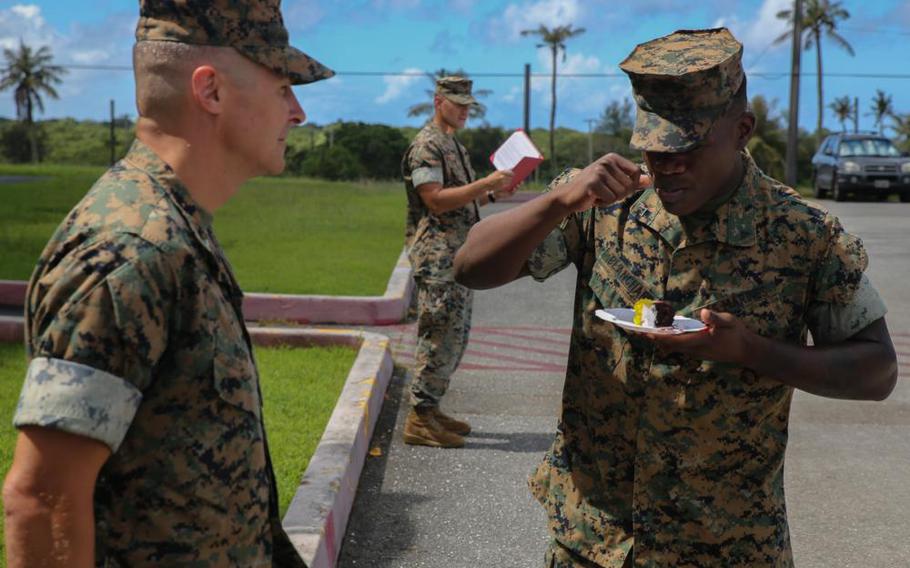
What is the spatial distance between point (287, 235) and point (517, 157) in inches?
485

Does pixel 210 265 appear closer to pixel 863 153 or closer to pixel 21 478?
pixel 21 478

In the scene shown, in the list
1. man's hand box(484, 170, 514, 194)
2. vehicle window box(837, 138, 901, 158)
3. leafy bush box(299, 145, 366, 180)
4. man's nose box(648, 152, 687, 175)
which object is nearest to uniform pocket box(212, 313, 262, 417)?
man's nose box(648, 152, 687, 175)

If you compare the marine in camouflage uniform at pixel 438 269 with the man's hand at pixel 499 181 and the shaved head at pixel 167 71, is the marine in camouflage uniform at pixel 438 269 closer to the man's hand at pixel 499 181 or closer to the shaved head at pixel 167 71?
the man's hand at pixel 499 181

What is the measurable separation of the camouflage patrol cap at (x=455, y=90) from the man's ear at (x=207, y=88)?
4981 millimetres

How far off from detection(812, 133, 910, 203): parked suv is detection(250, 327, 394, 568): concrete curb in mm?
22235

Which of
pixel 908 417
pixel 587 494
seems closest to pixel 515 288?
pixel 908 417

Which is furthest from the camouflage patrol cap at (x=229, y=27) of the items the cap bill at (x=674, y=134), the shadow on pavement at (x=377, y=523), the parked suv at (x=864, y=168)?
the parked suv at (x=864, y=168)

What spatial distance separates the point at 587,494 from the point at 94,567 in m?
1.37

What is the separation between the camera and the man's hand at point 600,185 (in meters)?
2.61

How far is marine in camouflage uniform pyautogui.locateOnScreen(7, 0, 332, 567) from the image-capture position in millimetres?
1784

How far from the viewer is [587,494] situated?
287cm

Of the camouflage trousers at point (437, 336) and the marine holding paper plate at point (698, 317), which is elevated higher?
the marine holding paper plate at point (698, 317)

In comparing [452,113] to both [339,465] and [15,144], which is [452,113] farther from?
[15,144]

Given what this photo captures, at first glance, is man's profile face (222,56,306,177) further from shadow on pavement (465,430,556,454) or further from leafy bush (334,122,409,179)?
leafy bush (334,122,409,179)
